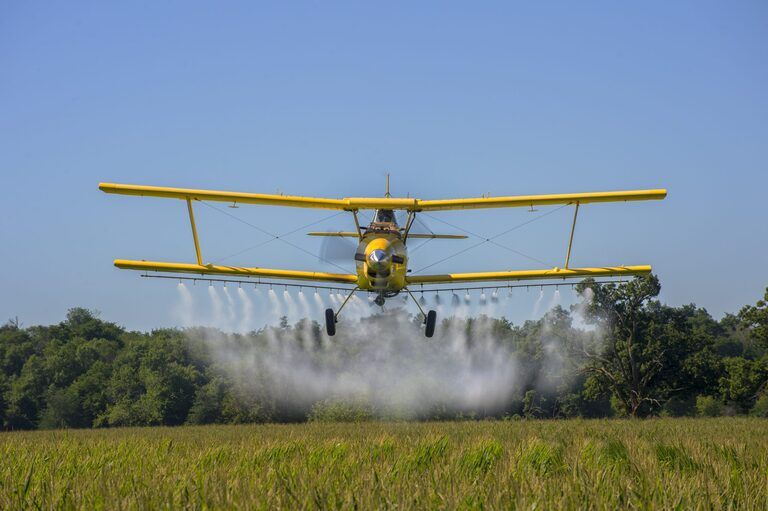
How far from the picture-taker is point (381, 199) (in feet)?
91.1

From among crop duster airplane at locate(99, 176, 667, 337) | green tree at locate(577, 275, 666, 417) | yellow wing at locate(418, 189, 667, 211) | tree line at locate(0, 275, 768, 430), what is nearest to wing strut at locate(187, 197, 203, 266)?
crop duster airplane at locate(99, 176, 667, 337)

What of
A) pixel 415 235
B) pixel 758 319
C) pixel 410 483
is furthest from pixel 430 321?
pixel 758 319

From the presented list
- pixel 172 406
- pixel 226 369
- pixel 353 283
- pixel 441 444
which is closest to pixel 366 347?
pixel 226 369

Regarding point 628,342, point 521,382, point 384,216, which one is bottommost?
point 521,382

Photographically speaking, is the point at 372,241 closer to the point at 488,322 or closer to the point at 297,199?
the point at 297,199

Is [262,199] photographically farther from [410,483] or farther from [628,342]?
[628,342]

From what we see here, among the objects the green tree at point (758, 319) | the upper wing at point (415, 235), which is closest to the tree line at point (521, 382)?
the green tree at point (758, 319)

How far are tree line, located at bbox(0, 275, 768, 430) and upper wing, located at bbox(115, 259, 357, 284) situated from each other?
118ft

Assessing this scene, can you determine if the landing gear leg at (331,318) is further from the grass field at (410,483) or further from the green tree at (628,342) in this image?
the green tree at (628,342)

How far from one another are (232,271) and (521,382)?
63.2 metres

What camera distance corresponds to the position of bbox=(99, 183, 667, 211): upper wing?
28.0 m

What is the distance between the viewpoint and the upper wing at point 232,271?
1158 inches

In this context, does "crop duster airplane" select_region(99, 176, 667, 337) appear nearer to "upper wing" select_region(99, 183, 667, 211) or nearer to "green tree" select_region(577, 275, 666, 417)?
"upper wing" select_region(99, 183, 667, 211)

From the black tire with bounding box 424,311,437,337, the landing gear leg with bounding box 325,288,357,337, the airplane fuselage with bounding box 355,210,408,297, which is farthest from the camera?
the black tire with bounding box 424,311,437,337
